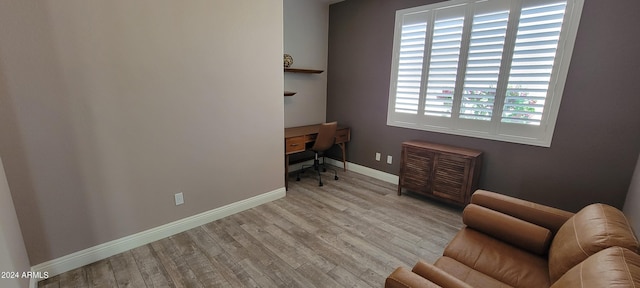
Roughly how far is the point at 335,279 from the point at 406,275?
950 mm

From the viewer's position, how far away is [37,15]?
1.63 meters

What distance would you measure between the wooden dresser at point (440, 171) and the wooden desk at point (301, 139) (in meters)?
1.13

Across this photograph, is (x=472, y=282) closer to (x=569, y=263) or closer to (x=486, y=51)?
(x=569, y=263)

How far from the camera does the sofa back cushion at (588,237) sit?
1.14 metres

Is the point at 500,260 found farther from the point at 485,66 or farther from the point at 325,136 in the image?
the point at 325,136

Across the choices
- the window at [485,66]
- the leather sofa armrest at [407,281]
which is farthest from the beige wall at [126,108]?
the leather sofa armrest at [407,281]

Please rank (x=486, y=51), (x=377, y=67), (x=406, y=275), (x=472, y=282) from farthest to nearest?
(x=377, y=67), (x=486, y=51), (x=472, y=282), (x=406, y=275)

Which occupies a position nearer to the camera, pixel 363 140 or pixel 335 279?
pixel 335 279

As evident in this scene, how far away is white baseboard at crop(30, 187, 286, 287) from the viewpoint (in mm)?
1925

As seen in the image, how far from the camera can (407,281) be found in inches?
43.1

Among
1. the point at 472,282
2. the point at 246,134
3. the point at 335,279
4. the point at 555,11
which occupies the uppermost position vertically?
the point at 555,11

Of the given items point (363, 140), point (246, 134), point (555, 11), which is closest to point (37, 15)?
point (246, 134)

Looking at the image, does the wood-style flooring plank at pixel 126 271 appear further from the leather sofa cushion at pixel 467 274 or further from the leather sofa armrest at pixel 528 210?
the leather sofa armrest at pixel 528 210

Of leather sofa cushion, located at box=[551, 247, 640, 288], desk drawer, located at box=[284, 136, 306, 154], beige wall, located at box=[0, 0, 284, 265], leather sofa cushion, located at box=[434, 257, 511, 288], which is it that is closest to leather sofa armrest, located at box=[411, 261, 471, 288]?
leather sofa cushion, located at box=[434, 257, 511, 288]
